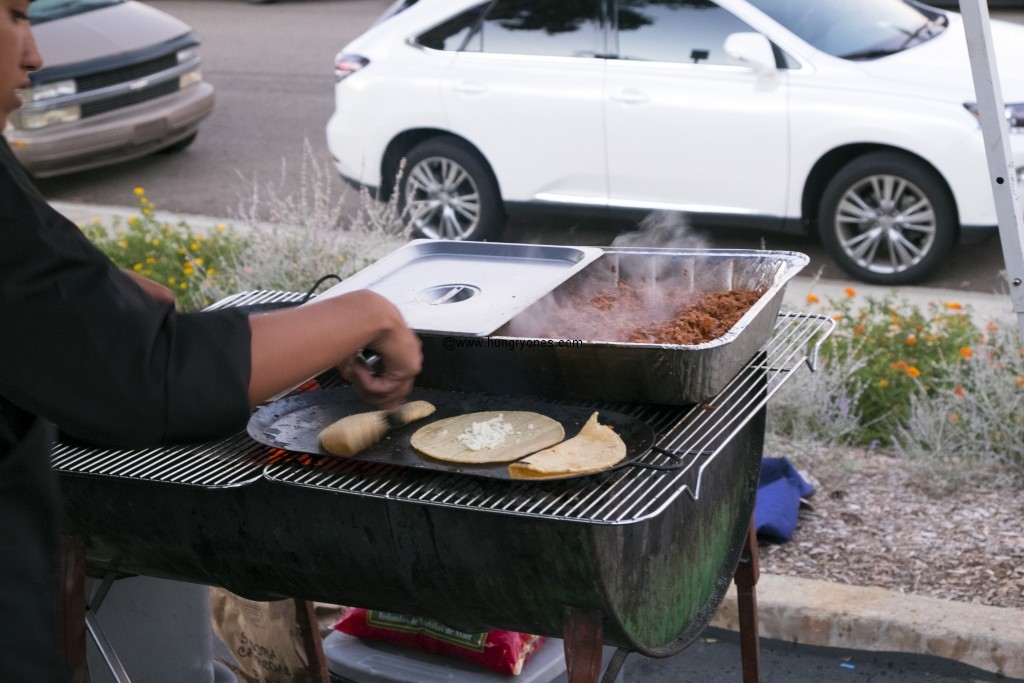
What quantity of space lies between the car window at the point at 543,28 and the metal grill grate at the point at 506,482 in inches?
174

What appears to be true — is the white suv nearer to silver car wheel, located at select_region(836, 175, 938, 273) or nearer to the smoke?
silver car wheel, located at select_region(836, 175, 938, 273)

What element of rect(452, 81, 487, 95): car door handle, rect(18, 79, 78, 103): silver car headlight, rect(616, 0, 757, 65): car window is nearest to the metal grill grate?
rect(616, 0, 757, 65): car window

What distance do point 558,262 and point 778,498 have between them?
56.0 inches

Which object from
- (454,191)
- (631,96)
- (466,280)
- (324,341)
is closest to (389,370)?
(324,341)

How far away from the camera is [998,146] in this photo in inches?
108

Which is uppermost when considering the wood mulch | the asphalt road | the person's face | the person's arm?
the person's face

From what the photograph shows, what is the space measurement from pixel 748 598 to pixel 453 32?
16.0ft

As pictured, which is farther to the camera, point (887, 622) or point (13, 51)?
point (887, 622)

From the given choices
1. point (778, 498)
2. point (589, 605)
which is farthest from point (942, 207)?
point (589, 605)

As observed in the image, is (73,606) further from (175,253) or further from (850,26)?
(850,26)

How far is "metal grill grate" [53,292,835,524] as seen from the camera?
2127mm

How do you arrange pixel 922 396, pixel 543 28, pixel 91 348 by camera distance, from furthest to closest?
pixel 543 28 < pixel 922 396 < pixel 91 348

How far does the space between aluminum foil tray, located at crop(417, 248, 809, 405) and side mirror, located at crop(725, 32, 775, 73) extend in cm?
364

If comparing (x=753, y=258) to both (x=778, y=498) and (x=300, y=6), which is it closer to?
(x=778, y=498)
